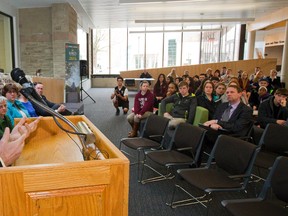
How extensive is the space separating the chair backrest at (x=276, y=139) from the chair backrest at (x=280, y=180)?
3.61 ft

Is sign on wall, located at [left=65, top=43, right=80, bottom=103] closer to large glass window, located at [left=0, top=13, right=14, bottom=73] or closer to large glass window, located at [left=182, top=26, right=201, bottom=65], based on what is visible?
large glass window, located at [left=0, top=13, right=14, bottom=73]

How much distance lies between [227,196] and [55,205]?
2.39m

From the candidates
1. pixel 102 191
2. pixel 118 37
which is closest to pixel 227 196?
pixel 102 191

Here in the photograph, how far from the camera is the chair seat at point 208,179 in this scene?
7.57ft

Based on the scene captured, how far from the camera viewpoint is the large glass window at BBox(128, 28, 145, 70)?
1591 cm

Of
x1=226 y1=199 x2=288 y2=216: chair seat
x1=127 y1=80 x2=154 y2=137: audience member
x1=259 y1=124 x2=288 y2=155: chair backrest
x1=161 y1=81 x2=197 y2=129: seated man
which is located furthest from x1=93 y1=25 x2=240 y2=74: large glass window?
x1=226 y1=199 x2=288 y2=216: chair seat

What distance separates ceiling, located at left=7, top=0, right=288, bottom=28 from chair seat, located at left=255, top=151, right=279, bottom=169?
6308 millimetres

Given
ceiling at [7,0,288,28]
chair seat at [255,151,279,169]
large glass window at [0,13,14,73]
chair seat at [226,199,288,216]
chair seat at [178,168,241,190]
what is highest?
ceiling at [7,0,288,28]

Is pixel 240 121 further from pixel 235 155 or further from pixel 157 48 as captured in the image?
pixel 157 48

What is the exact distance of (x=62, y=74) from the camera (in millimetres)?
8609

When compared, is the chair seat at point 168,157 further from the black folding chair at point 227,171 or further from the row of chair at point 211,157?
the black folding chair at point 227,171

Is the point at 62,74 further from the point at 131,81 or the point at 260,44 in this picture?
the point at 260,44

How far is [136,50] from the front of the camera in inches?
640

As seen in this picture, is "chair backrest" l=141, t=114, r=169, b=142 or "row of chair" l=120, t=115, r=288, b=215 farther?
"chair backrest" l=141, t=114, r=169, b=142
